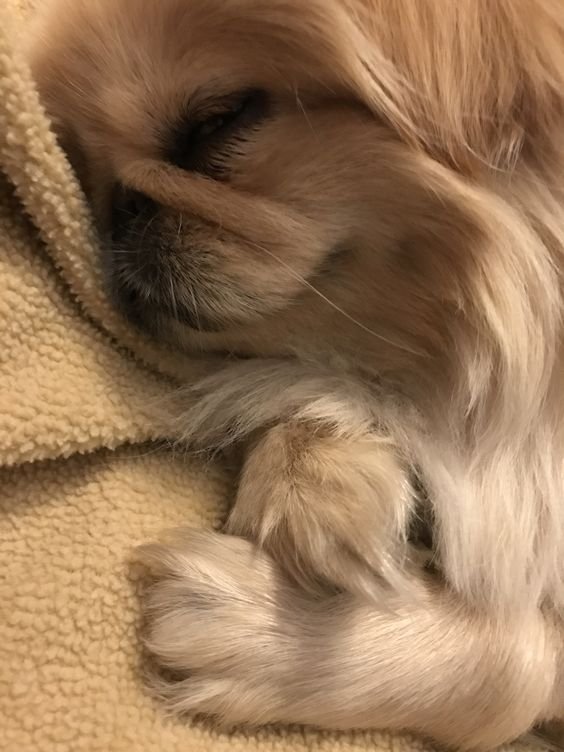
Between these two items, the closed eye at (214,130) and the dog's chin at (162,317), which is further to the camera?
the dog's chin at (162,317)

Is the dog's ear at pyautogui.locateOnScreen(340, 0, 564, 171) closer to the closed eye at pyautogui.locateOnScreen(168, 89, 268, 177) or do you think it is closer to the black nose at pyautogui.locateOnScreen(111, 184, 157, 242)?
the closed eye at pyautogui.locateOnScreen(168, 89, 268, 177)

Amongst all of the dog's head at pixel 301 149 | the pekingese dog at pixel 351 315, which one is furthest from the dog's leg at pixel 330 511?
the dog's head at pixel 301 149

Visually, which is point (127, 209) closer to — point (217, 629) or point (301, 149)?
point (301, 149)

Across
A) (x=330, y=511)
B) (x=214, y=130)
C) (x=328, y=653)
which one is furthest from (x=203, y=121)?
(x=328, y=653)

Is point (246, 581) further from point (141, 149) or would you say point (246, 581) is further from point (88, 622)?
point (141, 149)

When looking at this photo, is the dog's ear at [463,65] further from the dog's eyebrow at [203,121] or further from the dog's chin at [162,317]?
the dog's chin at [162,317]
